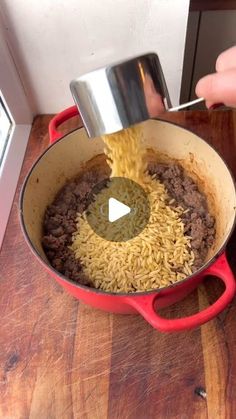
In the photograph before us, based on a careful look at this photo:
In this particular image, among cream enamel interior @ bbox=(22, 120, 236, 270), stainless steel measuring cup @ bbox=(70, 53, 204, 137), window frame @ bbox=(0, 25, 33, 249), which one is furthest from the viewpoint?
window frame @ bbox=(0, 25, 33, 249)

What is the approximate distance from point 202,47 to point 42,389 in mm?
777

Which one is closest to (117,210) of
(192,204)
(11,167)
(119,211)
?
(119,211)

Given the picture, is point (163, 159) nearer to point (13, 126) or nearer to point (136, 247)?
point (136, 247)

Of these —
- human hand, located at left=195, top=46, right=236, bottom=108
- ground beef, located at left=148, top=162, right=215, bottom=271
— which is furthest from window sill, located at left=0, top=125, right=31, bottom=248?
human hand, located at left=195, top=46, right=236, bottom=108

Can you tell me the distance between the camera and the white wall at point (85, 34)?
2.24 ft

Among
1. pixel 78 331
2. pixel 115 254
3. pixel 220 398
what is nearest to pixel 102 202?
Result: pixel 115 254

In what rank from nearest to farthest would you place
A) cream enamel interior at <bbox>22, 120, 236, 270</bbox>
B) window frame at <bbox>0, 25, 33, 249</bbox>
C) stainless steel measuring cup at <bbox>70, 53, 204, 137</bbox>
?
stainless steel measuring cup at <bbox>70, 53, 204, 137</bbox>, cream enamel interior at <bbox>22, 120, 236, 270</bbox>, window frame at <bbox>0, 25, 33, 249</bbox>

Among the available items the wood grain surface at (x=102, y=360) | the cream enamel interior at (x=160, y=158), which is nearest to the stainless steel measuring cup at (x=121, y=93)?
the cream enamel interior at (x=160, y=158)

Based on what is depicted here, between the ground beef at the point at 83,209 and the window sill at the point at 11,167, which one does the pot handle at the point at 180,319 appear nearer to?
the ground beef at the point at 83,209

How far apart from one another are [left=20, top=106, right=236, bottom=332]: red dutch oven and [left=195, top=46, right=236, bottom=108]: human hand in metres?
0.14

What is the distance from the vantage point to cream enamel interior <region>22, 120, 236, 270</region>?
0.65 m

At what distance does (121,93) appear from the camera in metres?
0.49

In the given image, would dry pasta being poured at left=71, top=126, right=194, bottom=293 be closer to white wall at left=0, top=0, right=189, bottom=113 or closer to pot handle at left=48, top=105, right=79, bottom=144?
pot handle at left=48, top=105, right=79, bottom=144

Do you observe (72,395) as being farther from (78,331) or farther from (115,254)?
(115,254)
